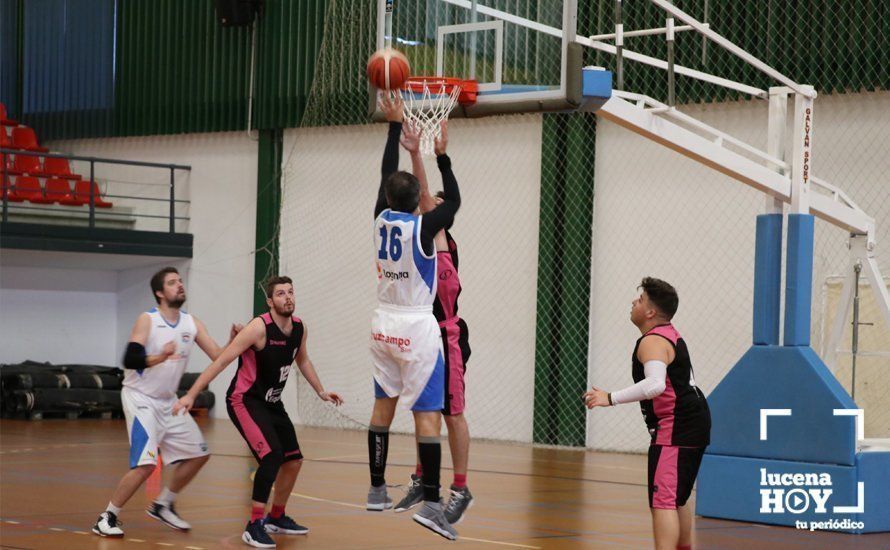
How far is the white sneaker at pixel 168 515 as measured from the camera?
28.1 ft

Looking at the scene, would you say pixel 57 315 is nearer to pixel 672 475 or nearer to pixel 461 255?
pixel 461 255

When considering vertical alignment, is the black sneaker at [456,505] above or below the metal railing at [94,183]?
below

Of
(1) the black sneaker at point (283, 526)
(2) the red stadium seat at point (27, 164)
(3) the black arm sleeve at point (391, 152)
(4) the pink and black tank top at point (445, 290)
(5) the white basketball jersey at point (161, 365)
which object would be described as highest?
(2) the red stadium seat at point (27, 164)

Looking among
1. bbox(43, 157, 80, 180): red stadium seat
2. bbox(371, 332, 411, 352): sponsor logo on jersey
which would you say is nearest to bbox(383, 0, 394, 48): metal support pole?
bbox(371, 332, 411, 352): sponsor logo on jersey

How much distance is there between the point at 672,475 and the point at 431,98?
10.6ft

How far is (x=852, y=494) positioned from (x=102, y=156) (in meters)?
15.6

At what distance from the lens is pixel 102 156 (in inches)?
846

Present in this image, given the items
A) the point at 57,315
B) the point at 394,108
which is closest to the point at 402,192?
the point at 394,108

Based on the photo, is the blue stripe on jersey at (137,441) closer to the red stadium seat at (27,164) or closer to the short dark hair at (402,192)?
the short dark hair at (402,192)

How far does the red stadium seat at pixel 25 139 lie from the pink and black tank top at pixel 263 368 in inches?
549

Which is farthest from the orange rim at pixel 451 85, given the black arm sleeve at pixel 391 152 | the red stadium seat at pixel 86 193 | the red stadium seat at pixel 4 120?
the red stadium seat at pixel 4 120

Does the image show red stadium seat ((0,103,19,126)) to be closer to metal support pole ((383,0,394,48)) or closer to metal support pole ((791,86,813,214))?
metal support pole ((383,0,394,48))

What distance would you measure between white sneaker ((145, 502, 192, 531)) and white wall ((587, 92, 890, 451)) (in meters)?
7.72

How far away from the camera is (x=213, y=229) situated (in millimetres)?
19938
